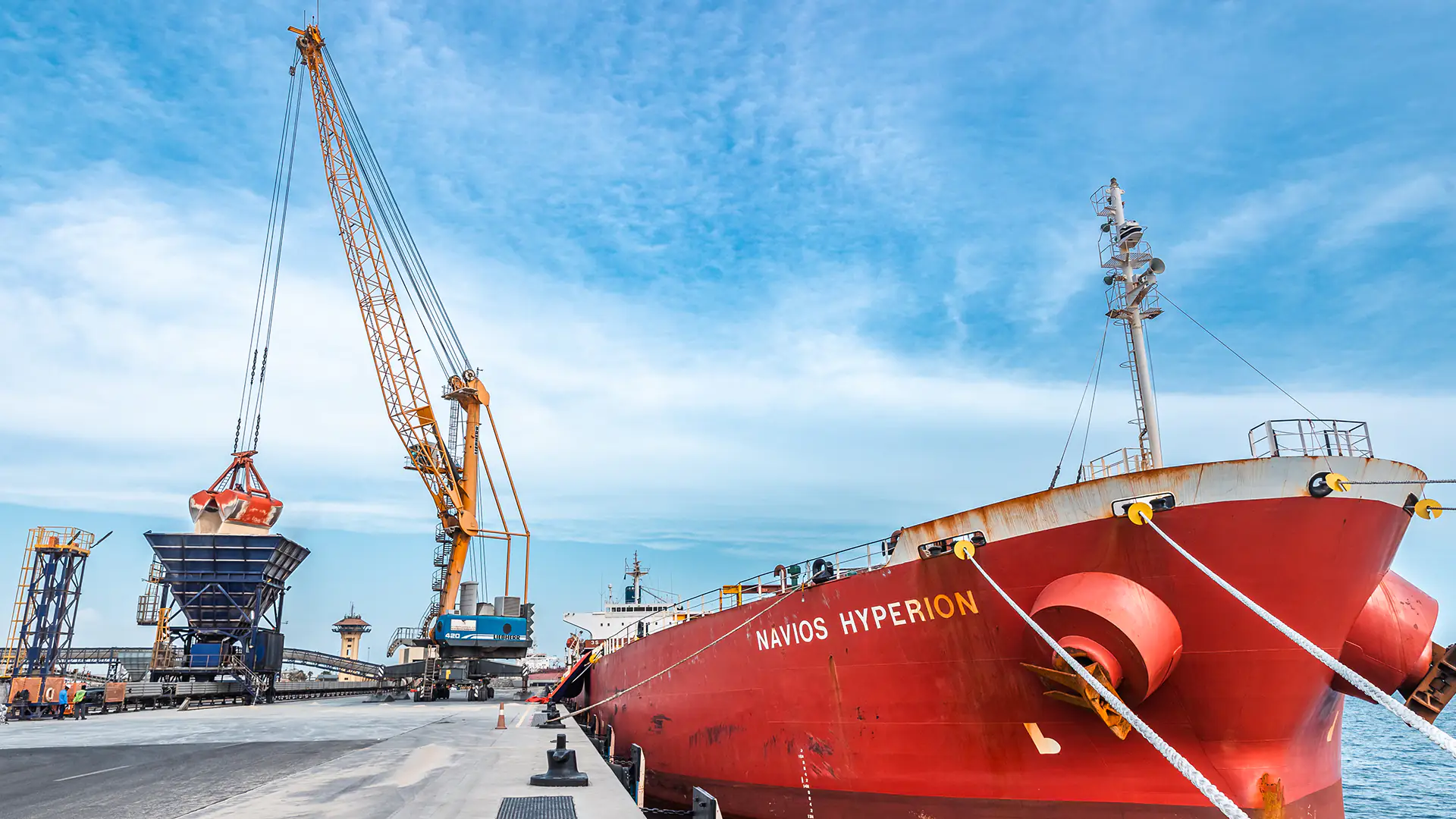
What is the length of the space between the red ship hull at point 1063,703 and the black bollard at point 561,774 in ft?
12.3

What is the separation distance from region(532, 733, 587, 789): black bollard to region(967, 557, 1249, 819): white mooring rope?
6261mm

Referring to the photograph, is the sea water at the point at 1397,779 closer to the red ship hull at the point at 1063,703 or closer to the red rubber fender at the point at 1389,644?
the red rubber fender at the point at 1389,644

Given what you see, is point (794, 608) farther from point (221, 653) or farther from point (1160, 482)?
point (221, 653)

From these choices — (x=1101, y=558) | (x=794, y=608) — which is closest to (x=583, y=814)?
(x=794, y=608)

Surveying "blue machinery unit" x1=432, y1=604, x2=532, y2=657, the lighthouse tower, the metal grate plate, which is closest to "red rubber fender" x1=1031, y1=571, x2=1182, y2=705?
the metal grate plate

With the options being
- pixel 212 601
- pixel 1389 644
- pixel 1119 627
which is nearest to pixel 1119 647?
pixel 1119 627

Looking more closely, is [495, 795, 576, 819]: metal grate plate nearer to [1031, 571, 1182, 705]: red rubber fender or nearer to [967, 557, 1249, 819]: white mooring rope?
[967, 557, 1249, 819]: white mooring rope

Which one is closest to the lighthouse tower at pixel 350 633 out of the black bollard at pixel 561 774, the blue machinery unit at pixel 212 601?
the blue machinery unit at pixel 212 601

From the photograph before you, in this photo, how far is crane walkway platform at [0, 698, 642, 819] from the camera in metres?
10.1

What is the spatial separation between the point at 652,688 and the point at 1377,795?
21.4 metres

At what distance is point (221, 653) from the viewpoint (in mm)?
39469

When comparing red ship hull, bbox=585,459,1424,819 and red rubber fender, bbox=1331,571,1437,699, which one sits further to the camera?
red rubber fender, bbox=1331,571,1437,699

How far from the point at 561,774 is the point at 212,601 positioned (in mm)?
37112

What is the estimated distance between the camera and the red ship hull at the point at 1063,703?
9.62m
